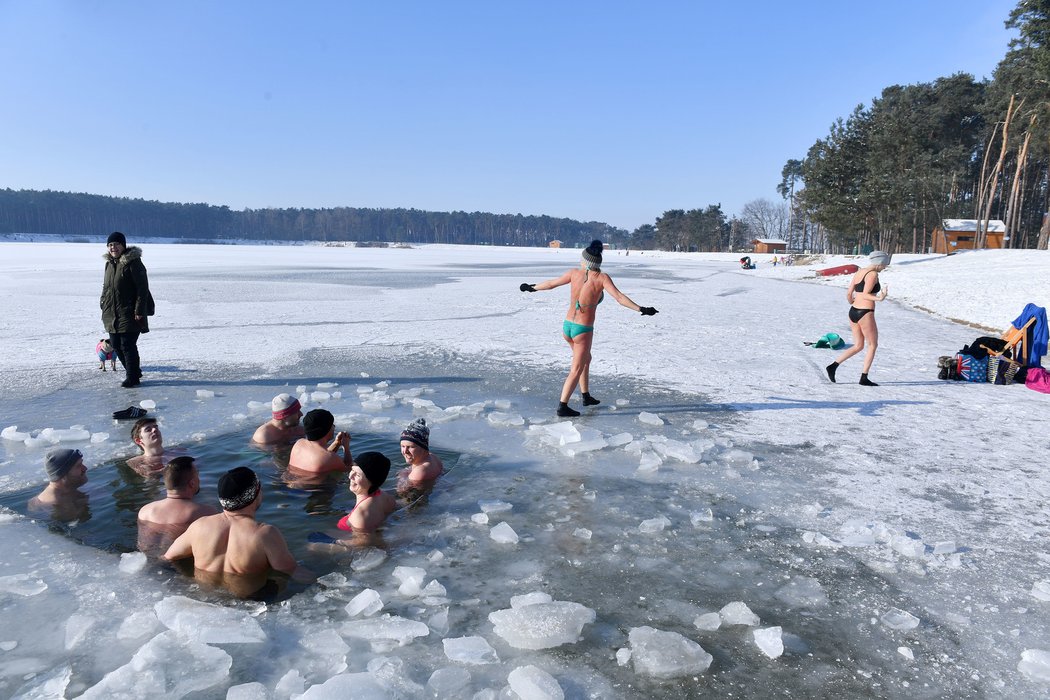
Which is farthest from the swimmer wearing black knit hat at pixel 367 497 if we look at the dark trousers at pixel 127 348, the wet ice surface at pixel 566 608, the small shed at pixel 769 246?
the small shed at pixel 769 246

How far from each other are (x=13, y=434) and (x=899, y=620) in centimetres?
718

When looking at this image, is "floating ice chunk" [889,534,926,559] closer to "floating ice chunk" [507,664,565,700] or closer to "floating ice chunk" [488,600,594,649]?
"floating ice chunk" [488,600,594,649]

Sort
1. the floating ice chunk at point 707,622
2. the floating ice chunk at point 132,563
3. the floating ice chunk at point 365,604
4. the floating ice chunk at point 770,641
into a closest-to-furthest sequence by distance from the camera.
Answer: the floating ice chunk at point 770,641 → the floating ice chunk at point 707,622 → the floating ice chunk at point 365,604 → the floating ice chunk at point 132,563

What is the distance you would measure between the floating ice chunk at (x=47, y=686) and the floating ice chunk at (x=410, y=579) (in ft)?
4.71

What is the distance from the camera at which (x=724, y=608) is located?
3.10m

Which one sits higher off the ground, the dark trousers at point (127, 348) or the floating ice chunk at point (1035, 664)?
the dark trousers at point (127, 348)

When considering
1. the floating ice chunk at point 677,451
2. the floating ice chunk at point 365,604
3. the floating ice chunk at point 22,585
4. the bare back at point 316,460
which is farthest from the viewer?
the floating ice chunk at point 677,451

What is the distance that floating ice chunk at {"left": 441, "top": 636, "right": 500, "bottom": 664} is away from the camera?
2.72 m

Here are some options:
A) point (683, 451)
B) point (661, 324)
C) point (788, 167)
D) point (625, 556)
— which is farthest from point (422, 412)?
point (788, 167)

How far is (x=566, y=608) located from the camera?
9.84ft

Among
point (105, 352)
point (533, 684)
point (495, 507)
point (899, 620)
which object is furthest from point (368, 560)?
point (105, 352)

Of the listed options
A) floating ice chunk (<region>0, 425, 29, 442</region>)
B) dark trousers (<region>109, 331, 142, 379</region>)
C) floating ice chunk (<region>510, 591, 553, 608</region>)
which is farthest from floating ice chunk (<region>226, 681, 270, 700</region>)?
dark trousers (<region>109, 331, 142, 379</region>)

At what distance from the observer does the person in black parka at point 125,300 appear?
7602 mm

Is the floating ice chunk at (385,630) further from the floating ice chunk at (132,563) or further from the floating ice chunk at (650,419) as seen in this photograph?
the floating ice chunk at (650,419)
